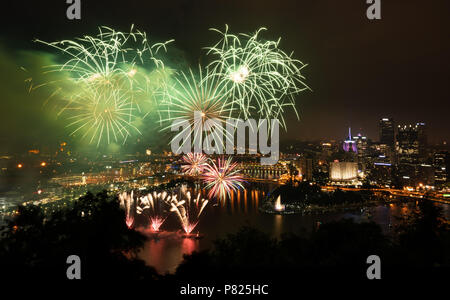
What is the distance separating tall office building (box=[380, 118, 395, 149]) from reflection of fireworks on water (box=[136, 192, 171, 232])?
1155 inches

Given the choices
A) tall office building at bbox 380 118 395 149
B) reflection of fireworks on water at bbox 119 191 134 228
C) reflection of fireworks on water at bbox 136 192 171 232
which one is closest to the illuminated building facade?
reflection of fireworks on water at bbox 136 192 171 232

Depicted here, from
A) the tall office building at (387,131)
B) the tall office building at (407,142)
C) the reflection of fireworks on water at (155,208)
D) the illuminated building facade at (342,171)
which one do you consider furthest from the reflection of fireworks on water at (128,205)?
the tall office building at (387,131)

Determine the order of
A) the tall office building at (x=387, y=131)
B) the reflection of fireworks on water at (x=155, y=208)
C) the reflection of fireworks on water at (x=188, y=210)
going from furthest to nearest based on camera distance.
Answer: the tall office building at (x=387, y=131) < the reflection of fireworks on water at (x=155, y=208) < the reflection of fireworks on water at (x=188, y=210)

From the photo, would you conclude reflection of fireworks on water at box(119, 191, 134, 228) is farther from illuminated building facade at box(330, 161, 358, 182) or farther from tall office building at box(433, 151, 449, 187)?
tall office building at box(433, 151, 449, 187)

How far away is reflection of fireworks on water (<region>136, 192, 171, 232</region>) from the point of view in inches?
356

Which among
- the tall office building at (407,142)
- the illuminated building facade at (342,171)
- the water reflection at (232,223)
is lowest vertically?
the water reflection at (232,223)

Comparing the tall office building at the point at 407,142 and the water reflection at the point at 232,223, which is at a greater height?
the tall office building at the point at 407,142

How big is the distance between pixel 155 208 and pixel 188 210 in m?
1.18

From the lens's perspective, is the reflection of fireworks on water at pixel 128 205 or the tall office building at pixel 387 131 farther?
the tall office building at pixel 387 131

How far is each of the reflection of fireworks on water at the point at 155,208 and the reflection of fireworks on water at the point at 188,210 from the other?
1.26 feet

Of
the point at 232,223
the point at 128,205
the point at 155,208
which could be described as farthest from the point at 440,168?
the point at 128,205

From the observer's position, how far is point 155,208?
11406mm

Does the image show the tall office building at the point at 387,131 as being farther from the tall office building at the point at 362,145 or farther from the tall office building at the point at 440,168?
the tall office building at the point at 440,168

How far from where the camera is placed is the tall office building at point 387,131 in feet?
115
